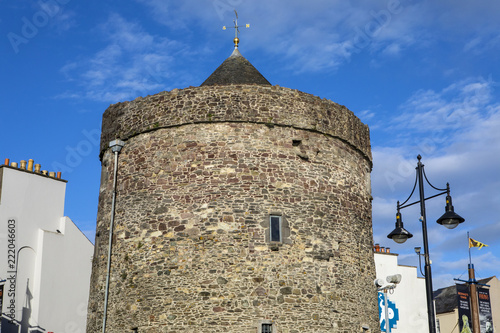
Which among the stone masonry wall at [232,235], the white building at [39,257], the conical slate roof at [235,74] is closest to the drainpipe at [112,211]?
the stone masonry wall at [232,235]

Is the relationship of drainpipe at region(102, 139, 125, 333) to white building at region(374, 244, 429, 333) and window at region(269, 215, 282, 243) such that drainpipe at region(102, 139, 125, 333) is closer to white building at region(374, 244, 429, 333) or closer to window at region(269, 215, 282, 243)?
window at region(269, 215, 282, 243)

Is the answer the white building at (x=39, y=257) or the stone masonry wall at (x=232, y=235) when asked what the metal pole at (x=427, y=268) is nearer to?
the stone masonry wall at (x=232, y=235)

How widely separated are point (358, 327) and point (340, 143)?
5.18 m

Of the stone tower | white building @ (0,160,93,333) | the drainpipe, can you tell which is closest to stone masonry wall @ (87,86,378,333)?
the stone tower

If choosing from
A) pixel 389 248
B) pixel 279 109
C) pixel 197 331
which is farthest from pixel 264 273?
pixel 389 248

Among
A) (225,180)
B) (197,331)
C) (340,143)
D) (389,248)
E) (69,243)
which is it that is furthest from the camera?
(389,248)

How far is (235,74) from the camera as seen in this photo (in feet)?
60.6

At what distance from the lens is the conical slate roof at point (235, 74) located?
1819cm

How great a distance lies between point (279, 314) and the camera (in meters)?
14.8

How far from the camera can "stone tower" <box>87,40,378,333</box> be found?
14906 mm

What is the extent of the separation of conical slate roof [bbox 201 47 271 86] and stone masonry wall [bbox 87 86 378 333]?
2.04 m

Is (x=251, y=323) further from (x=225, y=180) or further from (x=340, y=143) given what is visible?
(x=340, y=143)

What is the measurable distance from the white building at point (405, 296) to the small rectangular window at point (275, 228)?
2206 cm

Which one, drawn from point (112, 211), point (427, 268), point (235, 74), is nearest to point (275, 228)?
point (427, 268)
